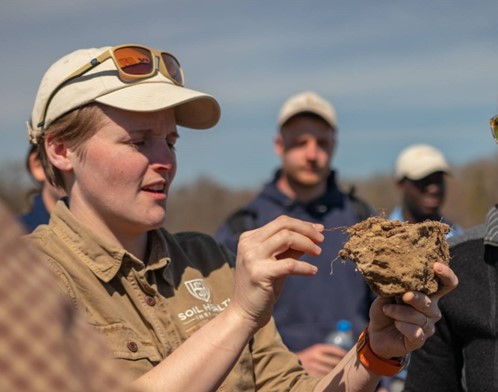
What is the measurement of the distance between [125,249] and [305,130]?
398 centimetres

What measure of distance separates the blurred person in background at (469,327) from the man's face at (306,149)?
Answer: 10.5 feet

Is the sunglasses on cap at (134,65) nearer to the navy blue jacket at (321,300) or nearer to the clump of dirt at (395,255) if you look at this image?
the clump of dirt at (395,255)

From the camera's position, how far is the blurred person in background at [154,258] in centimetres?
252

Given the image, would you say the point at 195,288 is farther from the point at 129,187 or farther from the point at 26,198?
the point at 26,198

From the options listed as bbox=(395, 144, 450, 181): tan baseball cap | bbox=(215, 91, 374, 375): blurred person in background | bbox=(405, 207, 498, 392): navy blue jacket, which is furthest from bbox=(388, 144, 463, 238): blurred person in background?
bbox=(405, 207, 498, 392): navy blue jacket

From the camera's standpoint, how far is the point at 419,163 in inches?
322

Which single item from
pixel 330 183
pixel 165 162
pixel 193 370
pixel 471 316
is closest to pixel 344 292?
pixel 330 183

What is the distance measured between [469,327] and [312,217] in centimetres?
325

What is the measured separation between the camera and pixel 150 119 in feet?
9.83

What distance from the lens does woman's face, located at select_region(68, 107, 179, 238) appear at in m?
2.91

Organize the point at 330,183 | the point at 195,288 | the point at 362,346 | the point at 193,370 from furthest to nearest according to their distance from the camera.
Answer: the point at 330,183
the point at 195,288
the point at 362,346
the point at 193,370

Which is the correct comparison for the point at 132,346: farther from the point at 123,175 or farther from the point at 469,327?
the point at 469,327

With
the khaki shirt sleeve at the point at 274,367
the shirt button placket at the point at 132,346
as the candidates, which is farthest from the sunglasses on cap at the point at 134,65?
the khaki shirt sleeve at the point at 274,367

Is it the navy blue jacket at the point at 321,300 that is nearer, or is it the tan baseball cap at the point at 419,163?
the navy blue jacket at the point at 321,300
